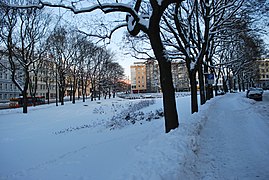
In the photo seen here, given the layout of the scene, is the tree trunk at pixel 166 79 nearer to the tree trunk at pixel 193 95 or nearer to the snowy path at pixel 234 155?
the snowy path at pixel 234 155

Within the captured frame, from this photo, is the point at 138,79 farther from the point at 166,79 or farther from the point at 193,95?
the point at 166,79

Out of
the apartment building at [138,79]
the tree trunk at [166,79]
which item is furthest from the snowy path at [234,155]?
the apartment building at [138,79]

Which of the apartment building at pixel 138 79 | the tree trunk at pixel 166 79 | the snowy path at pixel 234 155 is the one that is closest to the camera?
the snowy path at pixel 234 155

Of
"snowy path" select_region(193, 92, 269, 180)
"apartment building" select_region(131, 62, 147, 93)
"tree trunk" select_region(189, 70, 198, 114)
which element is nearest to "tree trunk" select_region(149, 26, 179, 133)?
"snowy path" select_region(193, 92, 269, 180)

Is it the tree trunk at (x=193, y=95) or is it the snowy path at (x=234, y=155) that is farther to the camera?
the tree trunk at (x=193, y=95)

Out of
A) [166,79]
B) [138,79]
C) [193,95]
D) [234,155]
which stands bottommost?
[234,155]

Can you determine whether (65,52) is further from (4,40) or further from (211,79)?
(211,79)

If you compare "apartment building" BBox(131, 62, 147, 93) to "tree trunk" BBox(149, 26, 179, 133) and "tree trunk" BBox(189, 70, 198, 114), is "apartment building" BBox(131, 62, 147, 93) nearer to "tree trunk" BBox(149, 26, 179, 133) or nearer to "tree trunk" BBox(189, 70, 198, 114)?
"tree trunk" BBox(189, 70, 198, 114)

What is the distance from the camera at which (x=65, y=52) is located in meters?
33.8

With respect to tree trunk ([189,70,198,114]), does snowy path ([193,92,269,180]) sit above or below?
below

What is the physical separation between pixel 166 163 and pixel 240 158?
7.47 ft

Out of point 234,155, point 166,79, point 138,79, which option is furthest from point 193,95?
point 138,79

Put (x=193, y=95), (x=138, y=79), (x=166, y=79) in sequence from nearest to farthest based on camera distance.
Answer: (x=166, y=79) < (x=193, y=95) < (x=138, y=79)

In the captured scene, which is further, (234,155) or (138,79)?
(138,79)
